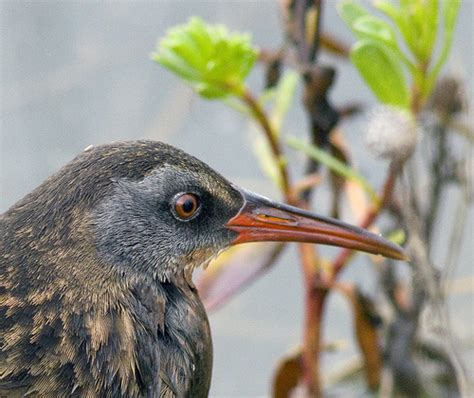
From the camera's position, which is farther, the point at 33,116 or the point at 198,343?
the point at 33,116

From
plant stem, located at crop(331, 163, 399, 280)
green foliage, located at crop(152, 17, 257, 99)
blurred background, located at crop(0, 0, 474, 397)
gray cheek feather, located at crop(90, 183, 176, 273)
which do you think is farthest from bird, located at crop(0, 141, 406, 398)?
blurred background, located at crop(0, 0, 474, 397)

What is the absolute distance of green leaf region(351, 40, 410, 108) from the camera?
1.22 meters

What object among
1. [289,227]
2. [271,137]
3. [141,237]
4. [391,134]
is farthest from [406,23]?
[141,237]

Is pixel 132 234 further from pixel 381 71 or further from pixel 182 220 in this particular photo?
pixel 381 71

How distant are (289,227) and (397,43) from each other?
1.13 ft

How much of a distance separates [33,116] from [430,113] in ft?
3.68

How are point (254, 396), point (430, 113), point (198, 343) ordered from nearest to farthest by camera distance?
1. point (198, 343)
2. point (430, 113)
3. point (254, 396)

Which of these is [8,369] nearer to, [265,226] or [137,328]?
[137,328]

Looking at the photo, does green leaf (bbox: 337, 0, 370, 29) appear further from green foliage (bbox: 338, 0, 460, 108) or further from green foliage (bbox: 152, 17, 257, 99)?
green foliage (bbox: 152, 17, 257, 99)

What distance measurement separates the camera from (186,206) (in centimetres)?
100

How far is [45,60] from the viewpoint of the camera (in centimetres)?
232

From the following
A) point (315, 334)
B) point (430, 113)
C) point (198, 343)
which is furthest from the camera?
point (430, 113)

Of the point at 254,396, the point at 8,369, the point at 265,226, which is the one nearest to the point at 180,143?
the point at 254,396

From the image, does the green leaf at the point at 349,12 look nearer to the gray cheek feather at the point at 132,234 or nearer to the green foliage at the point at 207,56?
the green foliage at the point at 207,56
